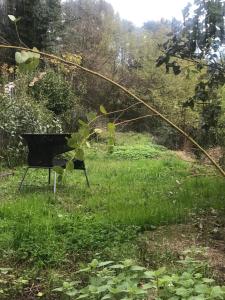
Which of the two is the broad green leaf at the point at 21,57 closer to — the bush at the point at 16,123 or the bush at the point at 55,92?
the bush at the point at 16,123

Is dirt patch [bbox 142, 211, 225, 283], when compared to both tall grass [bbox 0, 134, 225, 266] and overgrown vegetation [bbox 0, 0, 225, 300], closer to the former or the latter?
overgrown vegetation [bbox 0, 0, 225, 300]

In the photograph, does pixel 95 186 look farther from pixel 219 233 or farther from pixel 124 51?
pixel 124 51

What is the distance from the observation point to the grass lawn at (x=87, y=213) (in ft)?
12.8

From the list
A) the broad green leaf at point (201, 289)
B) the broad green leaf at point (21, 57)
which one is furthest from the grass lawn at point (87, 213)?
the broad green leaf at point (21, 57)

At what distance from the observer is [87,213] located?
5.48 m

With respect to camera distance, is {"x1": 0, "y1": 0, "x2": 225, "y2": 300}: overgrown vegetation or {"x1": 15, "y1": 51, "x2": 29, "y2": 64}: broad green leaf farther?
{"x1": 0, "y1": 0, "x2": 225, "y2": 300}: overgrown vegetation

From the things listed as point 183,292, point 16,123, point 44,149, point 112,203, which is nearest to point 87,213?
point 112,203

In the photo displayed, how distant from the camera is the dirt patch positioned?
3820mm

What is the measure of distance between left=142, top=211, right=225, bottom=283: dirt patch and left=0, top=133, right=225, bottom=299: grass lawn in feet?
0.44

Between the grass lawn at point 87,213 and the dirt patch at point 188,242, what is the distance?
14 centimetres

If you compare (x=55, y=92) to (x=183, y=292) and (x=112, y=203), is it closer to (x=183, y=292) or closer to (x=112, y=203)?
(x=112, y=203)

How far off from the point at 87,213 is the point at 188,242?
151 centimetres

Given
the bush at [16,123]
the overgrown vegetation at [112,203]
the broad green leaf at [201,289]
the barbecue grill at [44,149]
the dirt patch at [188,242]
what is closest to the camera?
the broad green leaf at [201,289]

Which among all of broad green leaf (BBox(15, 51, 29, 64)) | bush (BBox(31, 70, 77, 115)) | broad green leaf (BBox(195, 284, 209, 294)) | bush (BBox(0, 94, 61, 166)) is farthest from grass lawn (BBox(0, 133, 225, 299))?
bush (BBox(31, 70, 77, 115))
